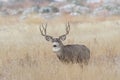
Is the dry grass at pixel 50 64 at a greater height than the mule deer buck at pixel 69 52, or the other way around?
A: the mule deer buck at pixel 69 52

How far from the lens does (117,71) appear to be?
28.9 feet

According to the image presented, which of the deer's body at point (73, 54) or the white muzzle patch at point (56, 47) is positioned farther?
the deer's body at point (73, 54)

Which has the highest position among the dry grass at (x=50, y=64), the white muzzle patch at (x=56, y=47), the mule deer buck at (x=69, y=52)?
the white muzzle patch at (x=56, y=47)

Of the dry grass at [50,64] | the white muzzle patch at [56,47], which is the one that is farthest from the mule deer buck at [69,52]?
the dry grass at [50,64]

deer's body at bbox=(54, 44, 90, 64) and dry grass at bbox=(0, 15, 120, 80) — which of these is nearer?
dry grass at bbox=(0, 15, 120, 80)

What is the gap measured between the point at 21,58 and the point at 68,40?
2.90 m

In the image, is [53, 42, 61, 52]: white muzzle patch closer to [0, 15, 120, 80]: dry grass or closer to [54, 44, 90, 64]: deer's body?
[54, 44, 90, 64]: deer's body

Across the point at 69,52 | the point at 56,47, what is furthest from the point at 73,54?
→ the point at 56,47

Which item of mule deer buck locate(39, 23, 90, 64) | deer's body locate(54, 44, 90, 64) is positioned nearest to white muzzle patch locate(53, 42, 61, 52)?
mule deer buck locate(39, 23, 90, 64)

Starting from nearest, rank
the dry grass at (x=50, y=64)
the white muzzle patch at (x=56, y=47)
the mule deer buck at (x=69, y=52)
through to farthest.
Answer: the dry grass at (x=50, y=64) < the white muzzle patch at (x=56, y=47) < the mule deer buck at (x=69, y=52)

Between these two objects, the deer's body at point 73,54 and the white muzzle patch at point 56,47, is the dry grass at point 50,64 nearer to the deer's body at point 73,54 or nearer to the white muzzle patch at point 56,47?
the deer's body at point 73,54

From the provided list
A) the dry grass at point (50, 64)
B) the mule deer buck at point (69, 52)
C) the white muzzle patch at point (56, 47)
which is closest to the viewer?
the dry grass at point (50, 64)

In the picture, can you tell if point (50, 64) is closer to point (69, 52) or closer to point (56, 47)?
point (56, 47)

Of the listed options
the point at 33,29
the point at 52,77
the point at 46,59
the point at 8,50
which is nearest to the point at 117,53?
the point at 46,59
